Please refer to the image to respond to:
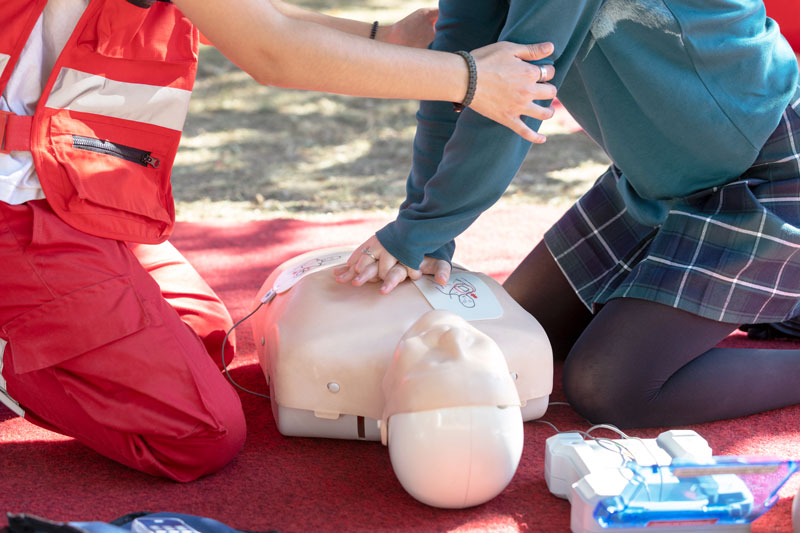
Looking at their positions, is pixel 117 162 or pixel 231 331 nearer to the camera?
pixel 117 162

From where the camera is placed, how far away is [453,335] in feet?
4.38

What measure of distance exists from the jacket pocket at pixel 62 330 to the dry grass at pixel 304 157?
60.5 inches

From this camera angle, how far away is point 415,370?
51.3 inches

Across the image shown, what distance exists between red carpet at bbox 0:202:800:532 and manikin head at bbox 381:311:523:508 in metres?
0.06

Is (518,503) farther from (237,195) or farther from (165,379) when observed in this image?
(237,195)

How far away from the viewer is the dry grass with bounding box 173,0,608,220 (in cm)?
312

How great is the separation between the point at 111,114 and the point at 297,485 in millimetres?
674

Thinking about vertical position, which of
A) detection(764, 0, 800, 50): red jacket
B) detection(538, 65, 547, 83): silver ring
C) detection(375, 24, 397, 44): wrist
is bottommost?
detection(375, 24, 397, 44): wrist

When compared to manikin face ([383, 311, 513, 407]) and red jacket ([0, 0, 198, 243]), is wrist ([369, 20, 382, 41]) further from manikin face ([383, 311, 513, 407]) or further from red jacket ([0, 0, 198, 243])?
manikin face ([383, 311, 513, 407])

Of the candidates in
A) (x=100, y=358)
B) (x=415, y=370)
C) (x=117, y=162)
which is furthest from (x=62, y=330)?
(x=415, y=370)

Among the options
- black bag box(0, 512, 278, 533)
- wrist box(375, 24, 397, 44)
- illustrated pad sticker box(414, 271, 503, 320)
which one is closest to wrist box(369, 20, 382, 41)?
wrist box(375, 24, 397, 44)

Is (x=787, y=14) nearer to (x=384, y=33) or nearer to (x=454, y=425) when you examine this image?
(x=384, y=33)

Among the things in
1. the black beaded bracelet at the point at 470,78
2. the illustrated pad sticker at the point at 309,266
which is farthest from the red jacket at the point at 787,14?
the illustrated pad sticker at the point at 309,266

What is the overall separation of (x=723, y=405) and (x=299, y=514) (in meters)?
0.81
